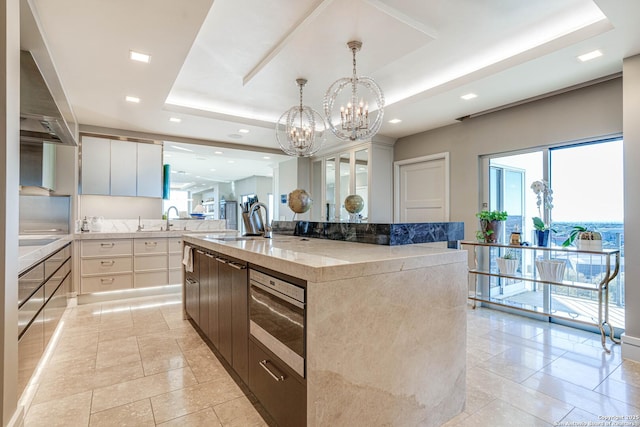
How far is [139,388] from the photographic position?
2.10 m

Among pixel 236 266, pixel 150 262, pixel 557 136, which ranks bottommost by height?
pixel 150 262

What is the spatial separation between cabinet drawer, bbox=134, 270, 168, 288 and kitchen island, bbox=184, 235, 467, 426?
3.26 metres

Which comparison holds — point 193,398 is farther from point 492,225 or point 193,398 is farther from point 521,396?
point 492,225

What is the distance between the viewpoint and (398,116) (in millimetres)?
4363

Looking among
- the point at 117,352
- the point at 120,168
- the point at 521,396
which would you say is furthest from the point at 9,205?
the point at 120,168

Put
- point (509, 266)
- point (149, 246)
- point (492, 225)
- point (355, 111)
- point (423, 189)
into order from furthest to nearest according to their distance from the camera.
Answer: point (423, 189), point (149, 246), point (492, 225), point (509, 266), point (355, 111)

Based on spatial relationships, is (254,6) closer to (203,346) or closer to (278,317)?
(278,317)

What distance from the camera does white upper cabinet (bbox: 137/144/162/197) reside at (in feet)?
16.3

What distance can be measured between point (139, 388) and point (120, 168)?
374 cm

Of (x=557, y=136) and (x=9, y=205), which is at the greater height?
(x=557, y=136)

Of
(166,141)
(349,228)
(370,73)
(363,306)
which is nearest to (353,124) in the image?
(370,73)

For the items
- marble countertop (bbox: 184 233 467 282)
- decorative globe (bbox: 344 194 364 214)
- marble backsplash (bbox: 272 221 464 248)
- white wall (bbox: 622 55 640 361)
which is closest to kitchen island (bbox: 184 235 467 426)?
marble countertop (bbox: 184 233 467 282)

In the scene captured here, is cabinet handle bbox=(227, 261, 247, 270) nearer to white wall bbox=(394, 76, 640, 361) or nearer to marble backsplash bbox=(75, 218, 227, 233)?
white wall bbox=(394, 76, 640, 361)

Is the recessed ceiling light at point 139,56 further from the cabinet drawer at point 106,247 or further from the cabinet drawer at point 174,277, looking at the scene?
the cabinet drawer at point 174,277
